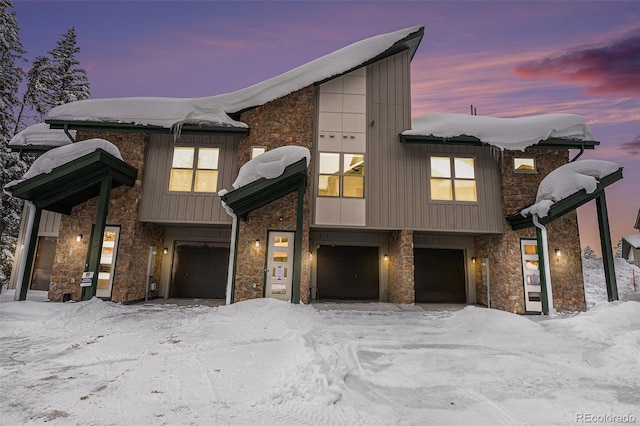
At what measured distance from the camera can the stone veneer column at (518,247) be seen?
9.86m

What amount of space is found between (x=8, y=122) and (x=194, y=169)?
44.1 ft

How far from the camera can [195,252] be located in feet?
39.0

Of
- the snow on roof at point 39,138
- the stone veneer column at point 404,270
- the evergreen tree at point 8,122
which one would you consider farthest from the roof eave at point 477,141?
the evergreen tree at point 8,122

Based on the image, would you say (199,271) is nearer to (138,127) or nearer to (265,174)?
(138,127)

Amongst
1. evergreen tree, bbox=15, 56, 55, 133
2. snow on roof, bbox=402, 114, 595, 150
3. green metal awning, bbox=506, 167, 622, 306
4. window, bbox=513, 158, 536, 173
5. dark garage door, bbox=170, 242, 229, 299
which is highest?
evergreen tree, bbox=15, 56, 55, 133

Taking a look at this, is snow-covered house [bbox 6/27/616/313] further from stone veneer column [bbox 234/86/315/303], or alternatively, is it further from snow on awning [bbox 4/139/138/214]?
snow on awning [bbox 4/139/138/214]

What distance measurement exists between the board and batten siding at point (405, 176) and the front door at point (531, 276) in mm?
1224

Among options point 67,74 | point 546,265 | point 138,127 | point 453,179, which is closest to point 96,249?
point 138,127

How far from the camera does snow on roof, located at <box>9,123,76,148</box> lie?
10.4m

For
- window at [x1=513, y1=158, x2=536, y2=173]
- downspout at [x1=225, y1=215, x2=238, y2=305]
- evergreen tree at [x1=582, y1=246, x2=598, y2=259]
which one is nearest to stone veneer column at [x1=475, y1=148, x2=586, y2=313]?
window at [x1=513, y1=158, x2=536, y2=173]

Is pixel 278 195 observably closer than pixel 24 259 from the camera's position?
No

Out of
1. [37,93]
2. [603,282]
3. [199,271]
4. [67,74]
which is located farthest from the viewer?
[603,282]

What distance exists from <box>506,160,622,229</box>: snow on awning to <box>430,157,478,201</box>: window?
1.97m

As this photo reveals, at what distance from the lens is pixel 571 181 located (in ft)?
29.6
